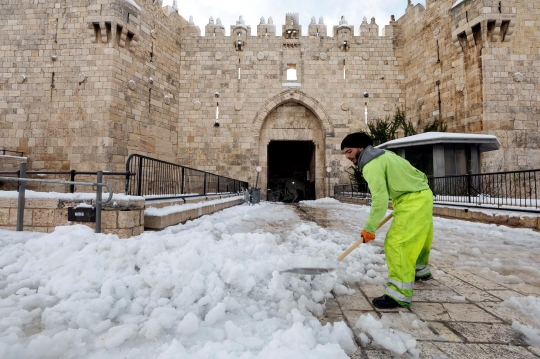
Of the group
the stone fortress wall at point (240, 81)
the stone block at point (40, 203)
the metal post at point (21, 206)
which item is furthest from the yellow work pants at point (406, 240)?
the stone fortress wall at point (240, 81)

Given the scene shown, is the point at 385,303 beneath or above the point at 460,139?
beneath

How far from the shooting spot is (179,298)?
2.01 meters

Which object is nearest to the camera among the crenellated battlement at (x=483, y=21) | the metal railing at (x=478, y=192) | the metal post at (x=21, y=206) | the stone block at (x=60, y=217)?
the metal post at (x=21, y=206)

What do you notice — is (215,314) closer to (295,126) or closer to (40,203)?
(40,203)

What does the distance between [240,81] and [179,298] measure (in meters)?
16.3

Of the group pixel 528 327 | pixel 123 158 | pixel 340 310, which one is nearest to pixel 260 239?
pixel 340 310

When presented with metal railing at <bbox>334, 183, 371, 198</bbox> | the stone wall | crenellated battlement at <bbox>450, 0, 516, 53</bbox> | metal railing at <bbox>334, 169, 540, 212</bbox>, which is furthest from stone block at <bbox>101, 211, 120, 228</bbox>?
crenellated battlement at <bbox>450, 0, 516, 53</bbox>

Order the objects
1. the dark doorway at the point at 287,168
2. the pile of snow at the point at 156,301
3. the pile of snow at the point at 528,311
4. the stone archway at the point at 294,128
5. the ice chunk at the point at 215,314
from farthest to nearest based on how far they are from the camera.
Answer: the dark doorway at the point at 287,168, the stone archway at the point at 294,128, the ice chunk at the point at 215,314, the pile of snow at the point at 528,311, the pile of snow at the point at 156,301

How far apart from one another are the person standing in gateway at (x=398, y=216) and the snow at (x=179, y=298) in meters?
0.31

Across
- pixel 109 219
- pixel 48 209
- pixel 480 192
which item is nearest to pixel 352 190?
pixel 480 192

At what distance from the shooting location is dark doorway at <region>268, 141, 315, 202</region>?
77.9 ft

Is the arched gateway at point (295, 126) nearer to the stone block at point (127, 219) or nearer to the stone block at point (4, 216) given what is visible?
the stone block at point (127, 219)

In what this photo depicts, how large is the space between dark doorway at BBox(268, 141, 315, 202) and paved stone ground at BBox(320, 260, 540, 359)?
68.2 ft

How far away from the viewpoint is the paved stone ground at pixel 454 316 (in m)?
1.52
